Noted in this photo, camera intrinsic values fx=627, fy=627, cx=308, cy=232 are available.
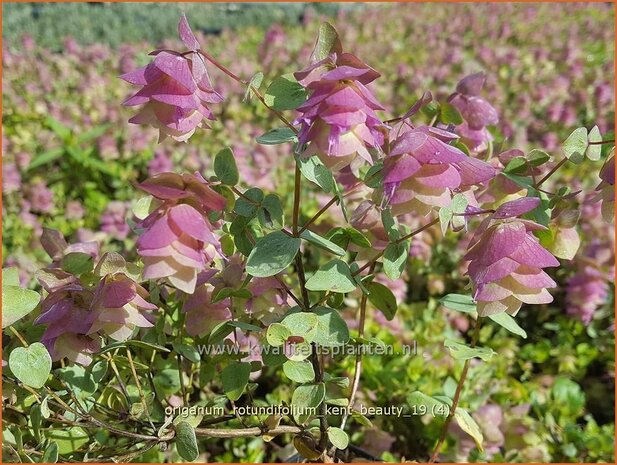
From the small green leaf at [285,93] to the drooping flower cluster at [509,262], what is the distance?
0.72 feet

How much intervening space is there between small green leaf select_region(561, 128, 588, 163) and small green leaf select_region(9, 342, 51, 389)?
0.56 meters

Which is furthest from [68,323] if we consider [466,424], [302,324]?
[466,424]

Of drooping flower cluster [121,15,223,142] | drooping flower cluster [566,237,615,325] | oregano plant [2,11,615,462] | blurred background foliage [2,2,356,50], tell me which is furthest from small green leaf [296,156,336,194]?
blurred background foliage [2,2,356,50]

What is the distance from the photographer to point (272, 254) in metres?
0.61

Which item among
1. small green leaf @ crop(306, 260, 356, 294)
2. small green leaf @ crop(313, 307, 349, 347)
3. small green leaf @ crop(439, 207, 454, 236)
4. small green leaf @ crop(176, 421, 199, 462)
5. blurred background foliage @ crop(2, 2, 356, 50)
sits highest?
small green leaf @ crop(439, 207, 454, 236)

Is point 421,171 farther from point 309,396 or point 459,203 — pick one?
point 309,396

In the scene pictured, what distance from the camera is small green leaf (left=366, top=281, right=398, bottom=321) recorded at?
761mm

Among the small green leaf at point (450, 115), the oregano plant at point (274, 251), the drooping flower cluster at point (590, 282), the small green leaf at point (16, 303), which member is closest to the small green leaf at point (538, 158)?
the oregano plant at point (274, 251)

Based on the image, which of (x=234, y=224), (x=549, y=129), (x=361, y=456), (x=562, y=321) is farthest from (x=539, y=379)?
(x=549, y=129)

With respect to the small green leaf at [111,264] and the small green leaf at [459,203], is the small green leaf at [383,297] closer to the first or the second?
the small green leaf at [459,203]

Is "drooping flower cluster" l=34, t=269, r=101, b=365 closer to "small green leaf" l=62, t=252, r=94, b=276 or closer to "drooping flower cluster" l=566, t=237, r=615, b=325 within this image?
"small green leaf" l=62, t=252, r=94, b=276

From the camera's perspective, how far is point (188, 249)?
54 cm

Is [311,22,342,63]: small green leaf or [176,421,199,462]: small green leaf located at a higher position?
[311,22,342,63]: small green leaf

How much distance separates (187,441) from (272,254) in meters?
0.21
